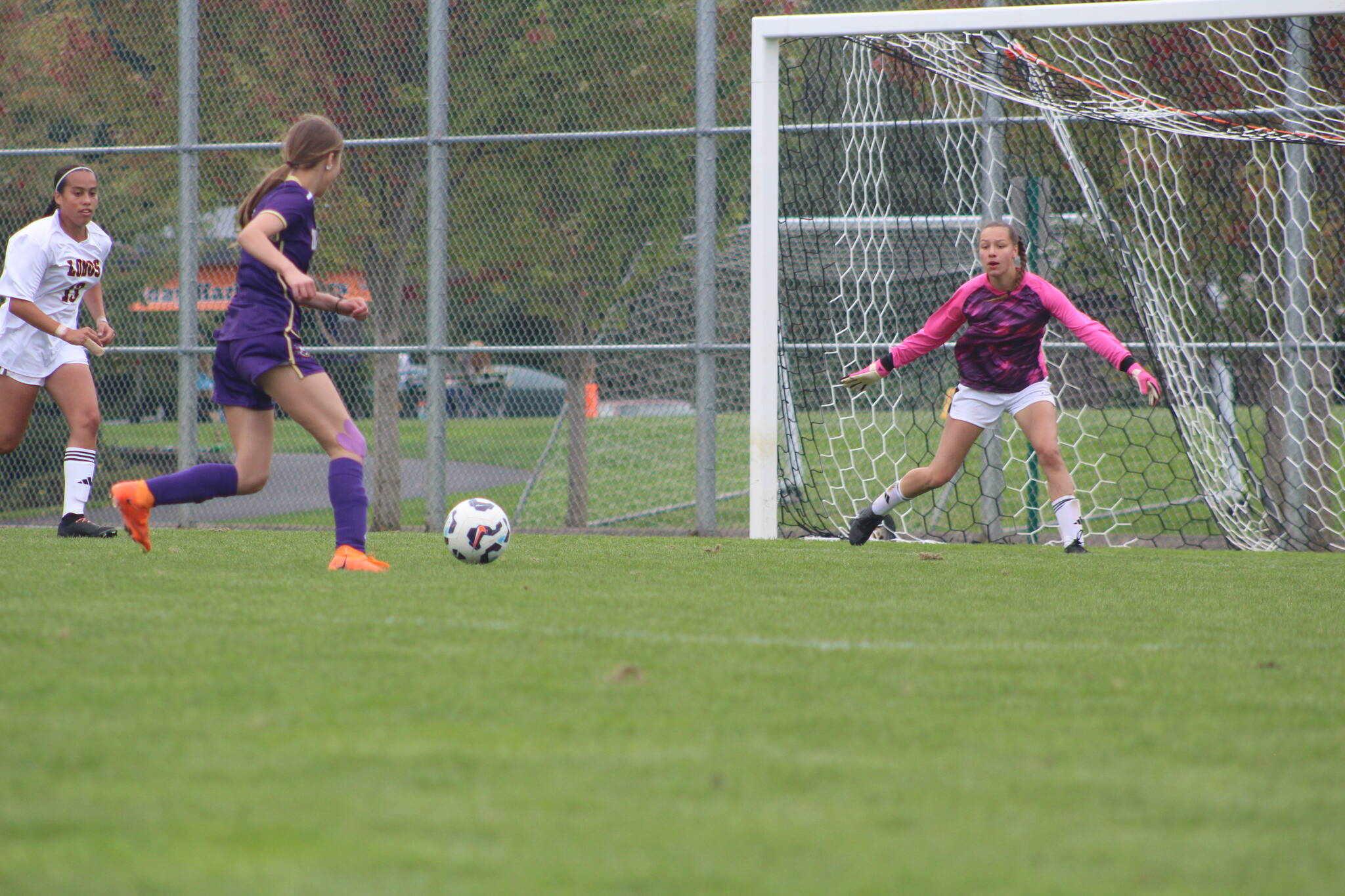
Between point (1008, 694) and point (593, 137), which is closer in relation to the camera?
point (1008, 694)

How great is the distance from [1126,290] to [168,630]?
22.0 feet

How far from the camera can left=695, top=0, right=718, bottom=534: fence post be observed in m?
9.43

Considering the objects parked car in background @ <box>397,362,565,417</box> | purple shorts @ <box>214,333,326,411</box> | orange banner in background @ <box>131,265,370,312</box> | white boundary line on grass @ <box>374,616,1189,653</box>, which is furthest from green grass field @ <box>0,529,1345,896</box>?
orange banner in background @ <box>131,265,370,312</box>

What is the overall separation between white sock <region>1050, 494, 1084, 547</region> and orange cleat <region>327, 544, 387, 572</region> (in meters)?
3.78

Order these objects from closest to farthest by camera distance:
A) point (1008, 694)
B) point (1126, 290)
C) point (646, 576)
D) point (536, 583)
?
1. point (1008, 694)
2. point (536, 583)
3. point (646, 576)
4. point (1126, 290)

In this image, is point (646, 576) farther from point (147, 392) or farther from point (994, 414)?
point (147, 392)

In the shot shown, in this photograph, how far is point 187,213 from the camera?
1047 cm

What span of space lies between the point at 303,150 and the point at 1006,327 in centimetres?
388

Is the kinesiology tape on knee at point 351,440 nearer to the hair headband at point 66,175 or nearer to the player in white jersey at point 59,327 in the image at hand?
the player in white jersey at point 59,327

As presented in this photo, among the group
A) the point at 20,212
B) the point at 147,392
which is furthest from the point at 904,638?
the point at 20,212

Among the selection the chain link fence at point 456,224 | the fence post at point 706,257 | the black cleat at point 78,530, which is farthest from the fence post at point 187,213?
the fence post at point 706,257

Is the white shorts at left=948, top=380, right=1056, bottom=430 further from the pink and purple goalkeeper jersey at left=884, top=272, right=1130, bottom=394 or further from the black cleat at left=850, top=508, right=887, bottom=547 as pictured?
the black cleat at left=850, top=508, right=887, bottom=547

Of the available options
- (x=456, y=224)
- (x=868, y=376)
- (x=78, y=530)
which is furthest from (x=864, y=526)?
(x=78, y=530)

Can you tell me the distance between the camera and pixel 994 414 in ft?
25.4
